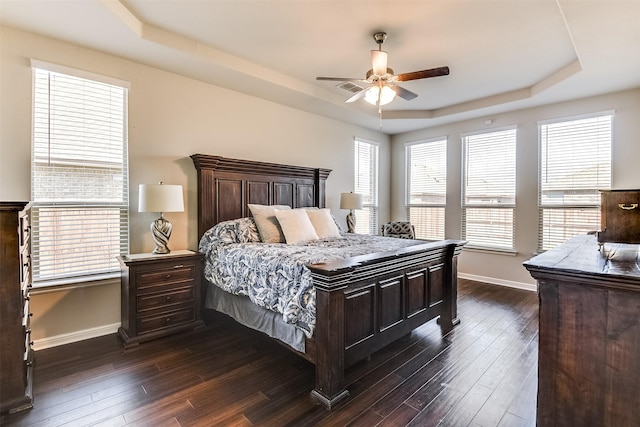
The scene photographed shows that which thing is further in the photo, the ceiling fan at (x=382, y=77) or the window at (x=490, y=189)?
the window at (x=490, y=189)

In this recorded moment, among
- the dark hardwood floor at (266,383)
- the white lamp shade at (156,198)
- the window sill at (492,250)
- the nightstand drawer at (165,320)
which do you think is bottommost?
the dark hardwood floor at (266,383)

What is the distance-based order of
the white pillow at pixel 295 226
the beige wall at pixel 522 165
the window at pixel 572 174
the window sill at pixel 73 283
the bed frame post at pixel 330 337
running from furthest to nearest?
the window at pixel 572 174 < the beige wall at pixel 522 165 < the white pillow at pixel 295 226 < the window sill at pixel 73 283 < the bed frame post at pixel 330 337

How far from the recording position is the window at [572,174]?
4160mm

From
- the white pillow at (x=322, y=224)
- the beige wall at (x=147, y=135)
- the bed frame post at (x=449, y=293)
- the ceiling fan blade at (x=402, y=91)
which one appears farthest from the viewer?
the white pillow at (x=322, y=224)

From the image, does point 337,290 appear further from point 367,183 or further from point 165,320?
point 367,183

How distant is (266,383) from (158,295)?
143 centimetres

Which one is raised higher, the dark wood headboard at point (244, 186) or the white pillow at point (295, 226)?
the dark wood headboard at point (244, 186)

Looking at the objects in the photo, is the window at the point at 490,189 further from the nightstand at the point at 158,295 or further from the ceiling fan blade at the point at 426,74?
the nightstand at the point at 158,295

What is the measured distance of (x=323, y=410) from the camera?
1938mm

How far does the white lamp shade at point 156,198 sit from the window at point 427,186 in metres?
4.56

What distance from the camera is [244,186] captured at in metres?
3.94

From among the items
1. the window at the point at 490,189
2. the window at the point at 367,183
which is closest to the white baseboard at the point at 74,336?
the window at the point at 367,183

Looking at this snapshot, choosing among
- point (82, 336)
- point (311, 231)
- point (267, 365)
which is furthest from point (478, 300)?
point (82, 336)

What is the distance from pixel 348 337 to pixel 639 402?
1.43 m
